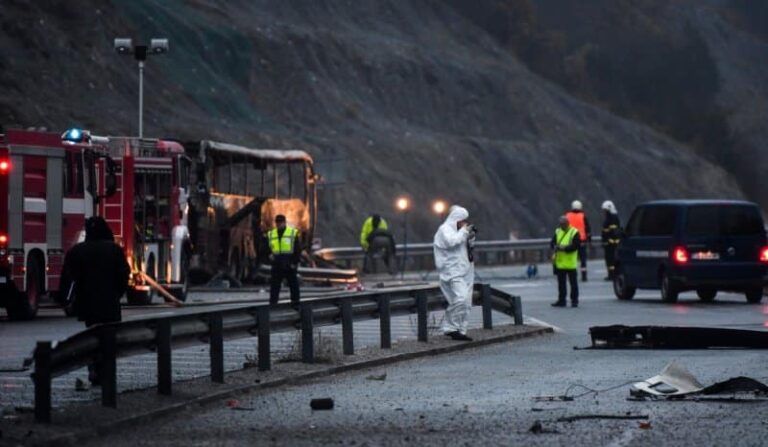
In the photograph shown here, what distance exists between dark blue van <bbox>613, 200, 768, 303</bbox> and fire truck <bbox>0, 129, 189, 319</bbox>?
29.3 ft

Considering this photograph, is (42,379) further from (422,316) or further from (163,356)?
(422,316)

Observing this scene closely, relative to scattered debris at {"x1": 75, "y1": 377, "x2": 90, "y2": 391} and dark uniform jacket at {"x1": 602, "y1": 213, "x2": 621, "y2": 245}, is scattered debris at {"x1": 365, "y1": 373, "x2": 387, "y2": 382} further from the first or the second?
dark uniform jacket at {"x1": 602, "y1": 213, "x2": 621, "y2": 245}

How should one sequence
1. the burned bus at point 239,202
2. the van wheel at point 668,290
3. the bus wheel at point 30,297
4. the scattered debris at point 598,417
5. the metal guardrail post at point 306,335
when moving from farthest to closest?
the burned bus at point 239,202, the van wheel at point 668,290, the bus wheel at point 30,297, the metal guardrail post at point 306,335, the scattered debris at point 598,417

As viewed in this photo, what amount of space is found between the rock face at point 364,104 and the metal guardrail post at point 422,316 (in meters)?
28.9

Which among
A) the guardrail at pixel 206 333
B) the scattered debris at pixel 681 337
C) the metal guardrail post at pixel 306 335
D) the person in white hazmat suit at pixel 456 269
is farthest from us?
the person in white hazmat suit at pixel 456 269

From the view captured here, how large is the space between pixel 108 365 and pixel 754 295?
2212cm

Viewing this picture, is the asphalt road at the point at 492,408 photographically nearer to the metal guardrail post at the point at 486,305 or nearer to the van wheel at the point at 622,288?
the metal guardrail post at the point at 486,305

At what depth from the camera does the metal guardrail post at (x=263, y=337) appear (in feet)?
59.4

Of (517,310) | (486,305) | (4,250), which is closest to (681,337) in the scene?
(486,305)

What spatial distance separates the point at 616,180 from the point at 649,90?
57.2ft

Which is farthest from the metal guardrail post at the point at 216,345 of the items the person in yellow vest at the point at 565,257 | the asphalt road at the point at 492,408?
the person in yellow vest at the point at 565,257

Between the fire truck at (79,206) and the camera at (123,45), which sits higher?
the camera at (123,45)

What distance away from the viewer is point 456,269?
23.2m

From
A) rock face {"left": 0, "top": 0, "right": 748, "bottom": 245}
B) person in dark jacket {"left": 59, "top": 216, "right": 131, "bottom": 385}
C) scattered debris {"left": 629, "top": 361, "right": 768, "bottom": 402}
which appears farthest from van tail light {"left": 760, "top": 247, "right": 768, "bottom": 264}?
rock face {"left": 0, "top": 0, "right": 748, "bottom": 245}
